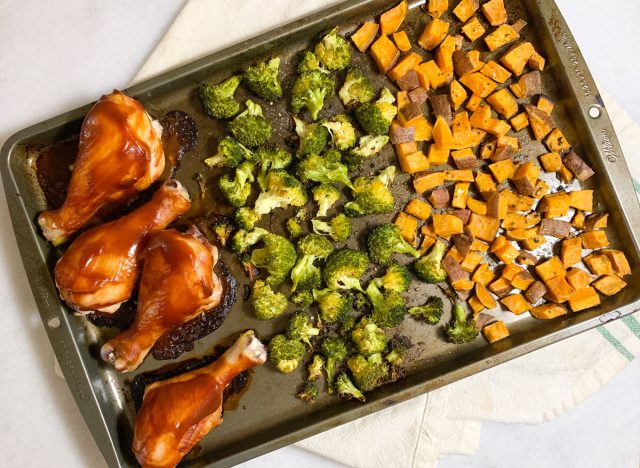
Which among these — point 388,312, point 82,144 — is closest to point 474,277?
point 388,312

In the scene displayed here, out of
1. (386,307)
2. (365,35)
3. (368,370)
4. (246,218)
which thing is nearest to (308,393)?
(368,370)

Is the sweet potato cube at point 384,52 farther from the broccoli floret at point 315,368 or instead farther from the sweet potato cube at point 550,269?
the broccoli floret at point 315,368

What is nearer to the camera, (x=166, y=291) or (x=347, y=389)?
(x=166, y=291)

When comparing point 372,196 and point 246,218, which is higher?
point 246,218

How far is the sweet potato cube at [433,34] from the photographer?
3033mm

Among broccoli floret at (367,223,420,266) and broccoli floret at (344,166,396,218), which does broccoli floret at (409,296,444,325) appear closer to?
broccoli floret at (367,223,420,266)

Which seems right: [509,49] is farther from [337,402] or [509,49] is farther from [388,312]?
[337,402]

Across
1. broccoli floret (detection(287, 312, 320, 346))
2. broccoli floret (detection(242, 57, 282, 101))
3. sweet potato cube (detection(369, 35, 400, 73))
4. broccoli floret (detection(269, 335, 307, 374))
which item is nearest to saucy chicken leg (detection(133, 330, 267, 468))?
broccoli floret (detection(269, 335, 307, 374))

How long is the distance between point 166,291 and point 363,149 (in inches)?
50.7

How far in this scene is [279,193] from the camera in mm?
2902

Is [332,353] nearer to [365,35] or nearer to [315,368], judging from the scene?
[315,368]

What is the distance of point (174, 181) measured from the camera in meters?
2.95

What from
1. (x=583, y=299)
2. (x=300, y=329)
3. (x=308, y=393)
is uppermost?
(x=300, y=329)

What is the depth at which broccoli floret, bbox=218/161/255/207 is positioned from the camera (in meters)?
2.96
